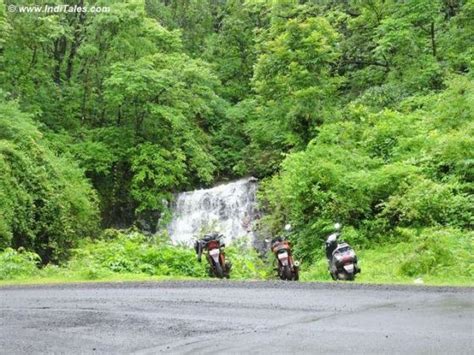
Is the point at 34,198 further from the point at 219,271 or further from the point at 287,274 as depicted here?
the point at 287,274

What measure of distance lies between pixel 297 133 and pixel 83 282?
17.8m

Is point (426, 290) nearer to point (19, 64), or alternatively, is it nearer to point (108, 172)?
point (108, 172)

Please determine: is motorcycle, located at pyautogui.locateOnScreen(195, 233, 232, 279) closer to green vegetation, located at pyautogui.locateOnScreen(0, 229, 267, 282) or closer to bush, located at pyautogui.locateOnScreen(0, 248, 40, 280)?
green vegetation, located at pyautogui.locateOnScreen(0, 229, 267, 282)

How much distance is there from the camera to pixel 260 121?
3017 centimetres

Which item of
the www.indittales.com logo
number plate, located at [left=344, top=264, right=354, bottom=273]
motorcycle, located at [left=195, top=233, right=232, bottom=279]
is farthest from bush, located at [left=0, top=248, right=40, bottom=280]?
the www.indittales.com logo

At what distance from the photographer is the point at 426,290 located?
8547 mm

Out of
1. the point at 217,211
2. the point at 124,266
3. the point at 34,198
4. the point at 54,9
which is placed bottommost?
the point at 124,266

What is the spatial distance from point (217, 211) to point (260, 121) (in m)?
5.75

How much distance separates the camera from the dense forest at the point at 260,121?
16.6 metres

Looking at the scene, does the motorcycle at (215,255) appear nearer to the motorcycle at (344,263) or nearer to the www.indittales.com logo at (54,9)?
the motorcycle at (344,263)

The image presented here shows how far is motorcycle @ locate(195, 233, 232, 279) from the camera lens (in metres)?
12.5

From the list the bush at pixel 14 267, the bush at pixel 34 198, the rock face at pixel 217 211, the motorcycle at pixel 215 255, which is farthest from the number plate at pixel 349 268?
the rock face at pixel 217 211

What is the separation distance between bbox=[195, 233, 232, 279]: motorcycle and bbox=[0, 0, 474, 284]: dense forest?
4415 millimetres

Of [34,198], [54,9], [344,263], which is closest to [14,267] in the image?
[34,198]
